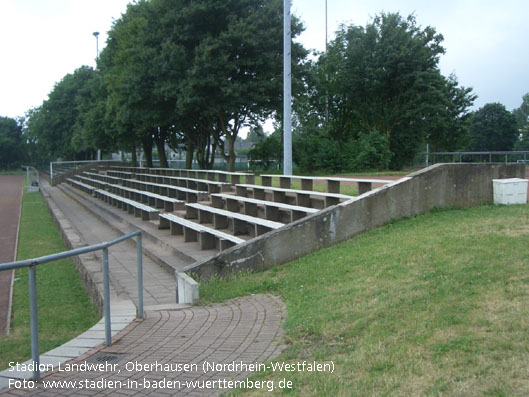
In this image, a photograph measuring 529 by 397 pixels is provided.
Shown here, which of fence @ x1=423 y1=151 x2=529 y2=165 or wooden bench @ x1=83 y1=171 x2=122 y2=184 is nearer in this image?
→ wooden bench @ x1=83 y1=171 x2=122 y2=184

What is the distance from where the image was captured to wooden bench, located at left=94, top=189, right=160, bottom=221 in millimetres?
14172

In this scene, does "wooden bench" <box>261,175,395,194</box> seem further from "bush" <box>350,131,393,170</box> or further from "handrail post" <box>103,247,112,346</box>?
"bush" <box>350,131,393,170</box>

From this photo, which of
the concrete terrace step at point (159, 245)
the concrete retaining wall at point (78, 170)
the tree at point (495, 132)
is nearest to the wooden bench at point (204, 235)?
the concrete terrace step at point (159, 245)

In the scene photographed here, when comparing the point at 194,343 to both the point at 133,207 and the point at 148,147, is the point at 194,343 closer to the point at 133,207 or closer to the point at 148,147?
the point at 133,207

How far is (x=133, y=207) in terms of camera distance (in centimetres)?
1712

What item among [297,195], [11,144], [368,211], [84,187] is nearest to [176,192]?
[297,195]

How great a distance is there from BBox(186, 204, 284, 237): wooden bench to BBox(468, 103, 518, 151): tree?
4578 cm

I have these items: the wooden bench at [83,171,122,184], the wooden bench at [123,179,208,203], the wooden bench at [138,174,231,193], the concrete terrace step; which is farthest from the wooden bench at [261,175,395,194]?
the wooden bench at [83,171,122,184]

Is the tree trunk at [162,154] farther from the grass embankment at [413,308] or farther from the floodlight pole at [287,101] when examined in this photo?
the grass embankment at [413,308]

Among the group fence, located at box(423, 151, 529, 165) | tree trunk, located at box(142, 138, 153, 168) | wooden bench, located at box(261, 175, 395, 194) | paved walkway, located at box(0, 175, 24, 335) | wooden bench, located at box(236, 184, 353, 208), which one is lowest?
paved walkway, located at box(0, 175, 24, 335)

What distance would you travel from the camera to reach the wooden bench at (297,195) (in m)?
9.14

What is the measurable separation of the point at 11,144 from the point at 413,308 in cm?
9829

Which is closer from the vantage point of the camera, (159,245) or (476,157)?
(159,245)

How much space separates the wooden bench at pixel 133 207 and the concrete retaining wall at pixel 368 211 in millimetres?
7162
